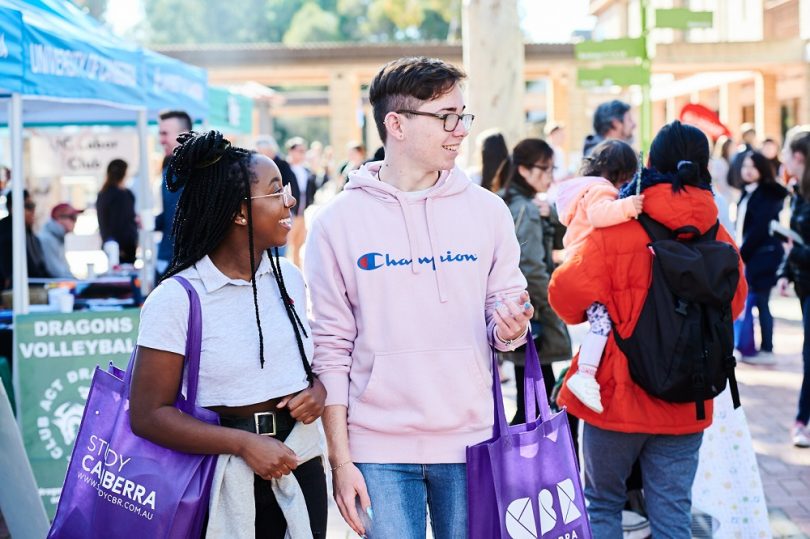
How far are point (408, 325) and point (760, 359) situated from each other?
7.62m

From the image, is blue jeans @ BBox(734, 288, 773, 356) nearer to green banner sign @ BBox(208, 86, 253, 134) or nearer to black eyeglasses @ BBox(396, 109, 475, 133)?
green banner sign @ BBox(208, 86, 253, 134)

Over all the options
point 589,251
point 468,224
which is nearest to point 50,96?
point 589,251

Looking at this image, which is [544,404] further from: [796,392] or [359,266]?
[796,392]

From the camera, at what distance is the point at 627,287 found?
3.86 metres

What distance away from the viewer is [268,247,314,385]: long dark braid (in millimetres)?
2822

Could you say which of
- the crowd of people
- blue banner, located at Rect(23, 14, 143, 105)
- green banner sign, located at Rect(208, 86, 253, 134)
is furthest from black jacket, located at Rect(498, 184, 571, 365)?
green banner sign, located at Rect(208, 86, 253, 134)

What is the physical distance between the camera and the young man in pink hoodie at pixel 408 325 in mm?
2797

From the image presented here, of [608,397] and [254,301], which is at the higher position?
[254,301]

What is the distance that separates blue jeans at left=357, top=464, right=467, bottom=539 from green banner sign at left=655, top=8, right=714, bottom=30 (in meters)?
8.67

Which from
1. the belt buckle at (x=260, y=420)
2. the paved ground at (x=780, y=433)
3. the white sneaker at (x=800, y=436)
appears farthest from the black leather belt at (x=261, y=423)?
the white sneaker at (x=800, y=436)

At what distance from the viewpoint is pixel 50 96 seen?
594cm

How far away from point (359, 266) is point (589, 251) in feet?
4.44

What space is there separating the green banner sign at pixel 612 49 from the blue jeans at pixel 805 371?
18.1 feet

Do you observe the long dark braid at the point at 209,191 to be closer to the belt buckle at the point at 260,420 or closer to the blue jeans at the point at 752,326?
the belt buckle at the point at 260,420
